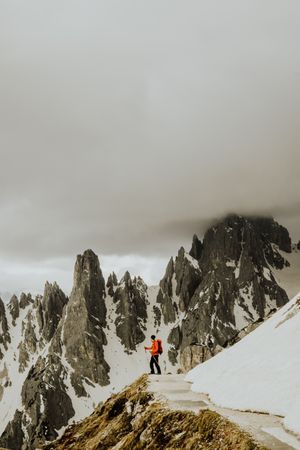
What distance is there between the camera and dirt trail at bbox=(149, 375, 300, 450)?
37.7ft

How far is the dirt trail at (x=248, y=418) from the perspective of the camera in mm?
11498

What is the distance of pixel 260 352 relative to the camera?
2358 centimetres

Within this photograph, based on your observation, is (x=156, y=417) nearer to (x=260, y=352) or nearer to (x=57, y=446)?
(x=57, y=446)

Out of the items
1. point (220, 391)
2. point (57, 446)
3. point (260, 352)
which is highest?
point (260, 352)

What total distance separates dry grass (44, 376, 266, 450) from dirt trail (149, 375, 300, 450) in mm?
487

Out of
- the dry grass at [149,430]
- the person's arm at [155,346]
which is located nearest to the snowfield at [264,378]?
the dry grass at [149,430]

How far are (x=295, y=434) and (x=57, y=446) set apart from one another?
38.0ft

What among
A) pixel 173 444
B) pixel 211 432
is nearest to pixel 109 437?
pixel 173 444

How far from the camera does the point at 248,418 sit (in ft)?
47.3

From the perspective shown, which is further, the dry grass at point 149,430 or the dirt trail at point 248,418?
the dry grass at point 149,430

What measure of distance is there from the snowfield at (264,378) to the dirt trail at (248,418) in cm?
44

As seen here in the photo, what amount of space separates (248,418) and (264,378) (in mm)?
4227

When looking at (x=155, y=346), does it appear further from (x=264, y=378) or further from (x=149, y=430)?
(x=149, y=430)

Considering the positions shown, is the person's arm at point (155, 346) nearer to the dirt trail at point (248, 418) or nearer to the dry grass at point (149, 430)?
the dirt trail at point (248, 418)
